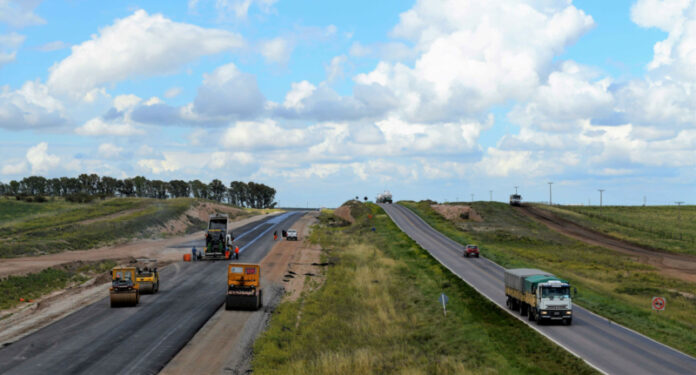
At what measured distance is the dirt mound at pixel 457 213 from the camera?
456 feet

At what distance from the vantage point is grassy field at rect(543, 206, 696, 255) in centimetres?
11031

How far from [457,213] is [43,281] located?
10129cm

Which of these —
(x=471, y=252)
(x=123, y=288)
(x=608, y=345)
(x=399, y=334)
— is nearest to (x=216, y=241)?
(x=123, y=288)

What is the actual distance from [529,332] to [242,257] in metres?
53.5

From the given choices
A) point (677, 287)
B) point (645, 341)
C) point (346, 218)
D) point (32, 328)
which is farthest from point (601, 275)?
point (346, 218)

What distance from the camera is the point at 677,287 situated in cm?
6575

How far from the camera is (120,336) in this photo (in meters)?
35.9

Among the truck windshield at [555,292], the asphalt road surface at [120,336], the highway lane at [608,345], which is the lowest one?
the asphalt road surface at [120,336]

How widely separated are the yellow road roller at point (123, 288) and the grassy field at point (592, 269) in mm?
35960

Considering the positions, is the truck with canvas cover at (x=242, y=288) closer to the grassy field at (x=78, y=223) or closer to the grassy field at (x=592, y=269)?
the grassy field at (x=592, y=269)

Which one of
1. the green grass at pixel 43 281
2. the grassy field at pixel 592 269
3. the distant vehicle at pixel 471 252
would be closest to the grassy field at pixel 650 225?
the grassy field at pixel 592 269

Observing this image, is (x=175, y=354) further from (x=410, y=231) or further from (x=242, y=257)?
(x=410, y=231)

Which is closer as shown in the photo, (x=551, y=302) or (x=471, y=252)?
(x=551, y=302)

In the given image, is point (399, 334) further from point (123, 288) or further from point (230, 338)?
point (123, 288)
